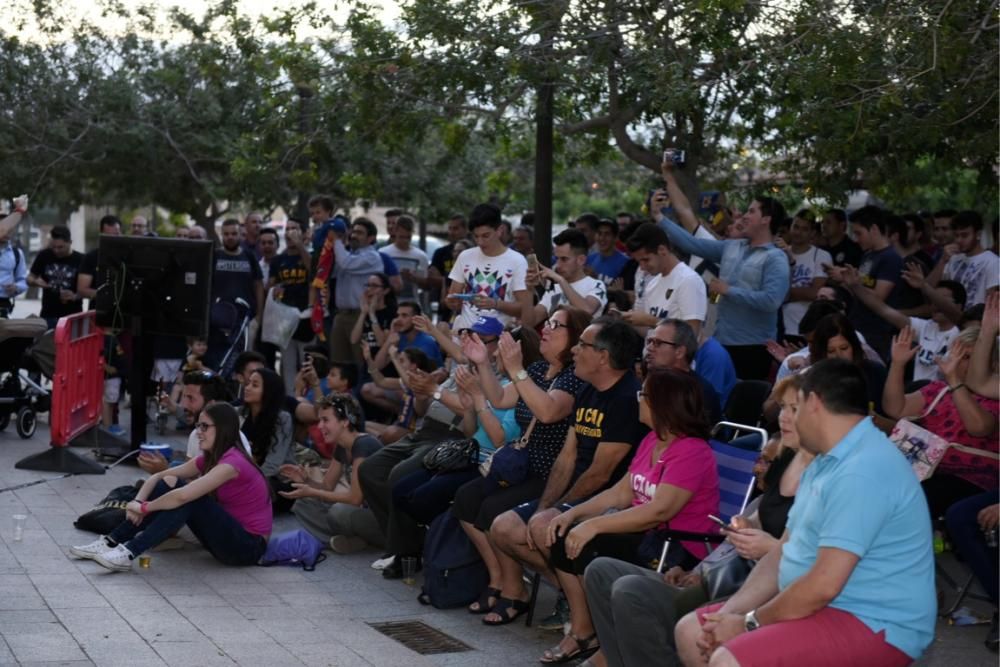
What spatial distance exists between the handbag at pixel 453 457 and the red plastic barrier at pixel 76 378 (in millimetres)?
4412

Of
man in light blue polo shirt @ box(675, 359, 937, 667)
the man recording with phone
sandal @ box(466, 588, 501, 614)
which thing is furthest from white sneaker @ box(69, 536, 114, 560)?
man in light blue polo shirt @ box(675, 359, 937, 667)

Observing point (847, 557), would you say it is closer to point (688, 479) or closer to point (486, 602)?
point (688, 479)

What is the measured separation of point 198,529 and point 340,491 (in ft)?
3.59

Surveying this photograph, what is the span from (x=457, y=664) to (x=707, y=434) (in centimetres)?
166

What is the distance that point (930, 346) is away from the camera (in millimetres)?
8742

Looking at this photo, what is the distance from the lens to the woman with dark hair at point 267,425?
31.3 ft

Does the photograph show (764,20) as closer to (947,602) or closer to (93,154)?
(947,602)

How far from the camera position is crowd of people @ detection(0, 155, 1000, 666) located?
4438 mm

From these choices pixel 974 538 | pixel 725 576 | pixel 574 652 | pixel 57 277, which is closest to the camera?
pixel 725 576

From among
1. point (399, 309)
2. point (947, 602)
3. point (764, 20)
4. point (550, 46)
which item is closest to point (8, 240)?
point (399, 309)

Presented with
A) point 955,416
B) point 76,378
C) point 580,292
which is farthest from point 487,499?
point 76,378

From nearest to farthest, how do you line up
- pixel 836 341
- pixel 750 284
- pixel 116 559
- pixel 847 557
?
pixel 847 557, pixel 836 341, pixel 116 559, pixel 750 284

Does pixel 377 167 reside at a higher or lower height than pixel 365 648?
higher

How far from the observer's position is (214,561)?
8531 millimetres
